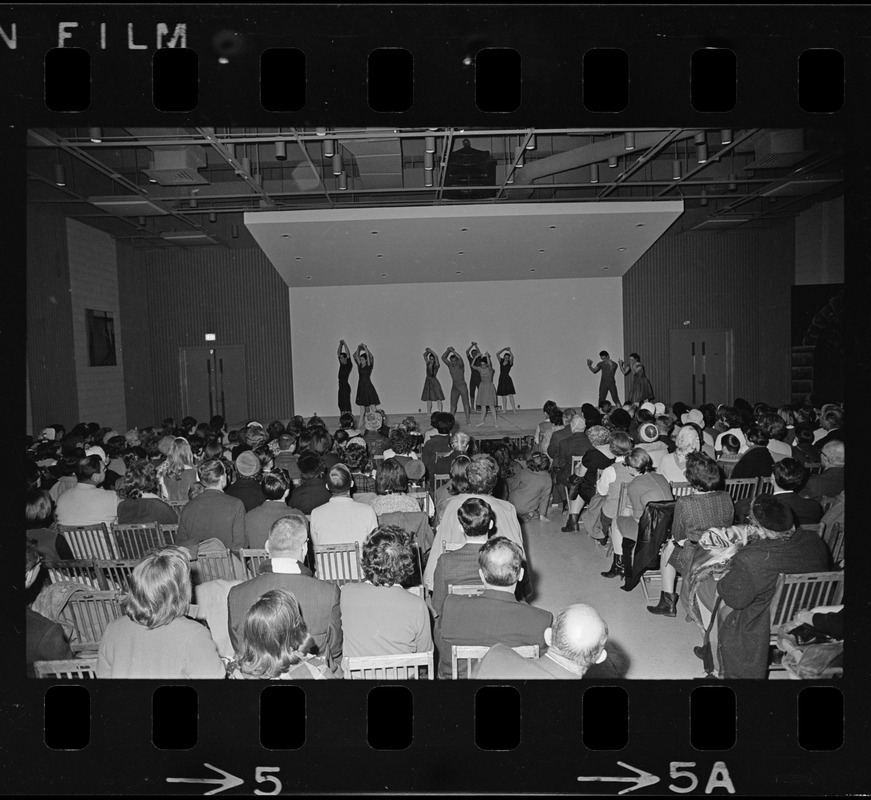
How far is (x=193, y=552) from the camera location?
3301mm

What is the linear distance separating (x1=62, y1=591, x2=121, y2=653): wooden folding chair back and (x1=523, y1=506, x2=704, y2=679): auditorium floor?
2.07m

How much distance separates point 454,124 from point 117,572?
97.7 inches

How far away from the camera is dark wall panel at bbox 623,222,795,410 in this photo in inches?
571

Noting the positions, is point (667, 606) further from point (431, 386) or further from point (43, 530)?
point (431, 386)

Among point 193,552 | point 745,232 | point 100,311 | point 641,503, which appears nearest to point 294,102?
point 193,552

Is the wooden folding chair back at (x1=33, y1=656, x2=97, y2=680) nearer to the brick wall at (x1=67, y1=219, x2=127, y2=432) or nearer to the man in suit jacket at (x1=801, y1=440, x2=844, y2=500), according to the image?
the man in suit jacket at (x1=801, y1=440, x2=844, y2=500)

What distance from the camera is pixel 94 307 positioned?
1216 centimetres

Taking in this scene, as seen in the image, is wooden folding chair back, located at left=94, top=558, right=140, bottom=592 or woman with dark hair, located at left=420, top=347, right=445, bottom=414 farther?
woman with dark hair, located at left=420, top=347, right=445, bottom=414

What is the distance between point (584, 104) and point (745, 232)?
46.4ft

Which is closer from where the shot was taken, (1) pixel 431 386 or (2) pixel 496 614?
(2) pixel 496 614

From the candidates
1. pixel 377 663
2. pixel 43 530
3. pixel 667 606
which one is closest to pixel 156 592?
pixel 377 663

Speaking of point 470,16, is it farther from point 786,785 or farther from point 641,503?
point 641,503

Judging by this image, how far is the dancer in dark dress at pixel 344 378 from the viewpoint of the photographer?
13523 millimetres

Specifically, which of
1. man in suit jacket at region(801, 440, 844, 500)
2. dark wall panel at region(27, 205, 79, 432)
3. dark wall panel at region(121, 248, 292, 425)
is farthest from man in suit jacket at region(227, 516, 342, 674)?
dark wall panel at region(121, 248, 292, 425)
